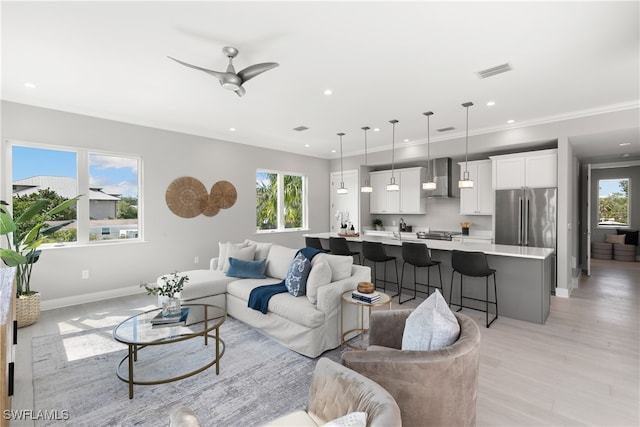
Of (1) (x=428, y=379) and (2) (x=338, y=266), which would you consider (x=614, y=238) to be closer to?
(2) (x=338, y=266)

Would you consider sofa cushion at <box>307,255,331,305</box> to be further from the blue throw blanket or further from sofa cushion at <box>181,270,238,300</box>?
sofa cushion at <box>181,270,238,300</box>

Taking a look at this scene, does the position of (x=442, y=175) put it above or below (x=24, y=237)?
above

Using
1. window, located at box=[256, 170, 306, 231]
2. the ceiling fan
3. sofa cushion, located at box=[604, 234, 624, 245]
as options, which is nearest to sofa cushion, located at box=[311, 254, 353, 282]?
the ceiling fan

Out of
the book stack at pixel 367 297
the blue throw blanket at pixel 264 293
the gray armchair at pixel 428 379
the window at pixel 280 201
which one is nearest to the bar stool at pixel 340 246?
the blue throw blanket at pixel 264 293

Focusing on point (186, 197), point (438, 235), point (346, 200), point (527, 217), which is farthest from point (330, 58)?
point (346, 200)

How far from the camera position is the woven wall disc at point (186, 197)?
18.0 feet

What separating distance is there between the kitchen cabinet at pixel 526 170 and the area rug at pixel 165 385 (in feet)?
14.7

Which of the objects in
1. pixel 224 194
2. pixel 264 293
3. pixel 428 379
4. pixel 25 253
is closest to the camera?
pixel 428 379

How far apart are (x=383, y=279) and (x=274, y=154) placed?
3790mm

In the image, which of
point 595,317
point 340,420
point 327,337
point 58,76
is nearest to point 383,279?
point 327,337

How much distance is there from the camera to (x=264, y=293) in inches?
135

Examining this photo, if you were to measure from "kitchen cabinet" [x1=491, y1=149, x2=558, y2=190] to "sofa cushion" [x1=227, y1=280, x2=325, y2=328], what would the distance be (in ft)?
Result: 14.5

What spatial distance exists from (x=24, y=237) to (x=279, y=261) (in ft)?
10.3

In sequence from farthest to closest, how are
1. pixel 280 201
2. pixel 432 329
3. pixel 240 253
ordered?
pixel 280 201 < pixel 240 253 < pixel 432 329
